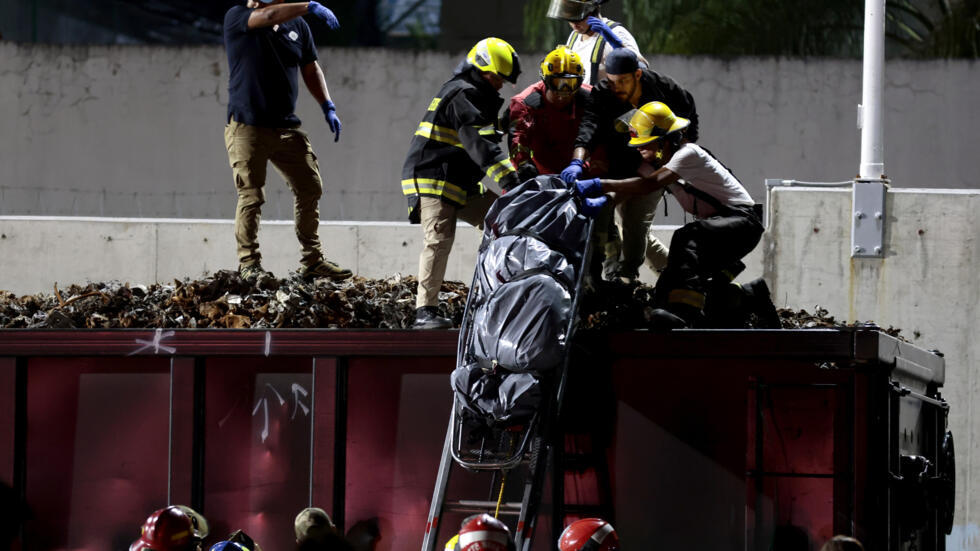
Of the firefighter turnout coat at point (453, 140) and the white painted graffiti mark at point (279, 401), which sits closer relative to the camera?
the white painted graffiti mark at point (279, 401)

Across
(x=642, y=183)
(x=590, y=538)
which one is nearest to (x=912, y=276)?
(x=642, y=183)

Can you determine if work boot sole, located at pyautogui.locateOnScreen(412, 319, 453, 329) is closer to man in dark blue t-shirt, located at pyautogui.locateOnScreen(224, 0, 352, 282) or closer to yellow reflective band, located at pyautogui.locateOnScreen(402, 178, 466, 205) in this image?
yellow reflective band, located at pyautogui.locateOnScreen(402, 178, 466, 205)

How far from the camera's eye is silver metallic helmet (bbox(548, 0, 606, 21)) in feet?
23.5

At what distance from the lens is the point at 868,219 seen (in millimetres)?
8641

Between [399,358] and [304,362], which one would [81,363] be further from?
[399,358]

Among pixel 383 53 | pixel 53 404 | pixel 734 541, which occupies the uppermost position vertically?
pixel 383 53

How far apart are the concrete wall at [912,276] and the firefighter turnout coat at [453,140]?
115 inches

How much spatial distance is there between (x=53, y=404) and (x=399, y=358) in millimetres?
1655

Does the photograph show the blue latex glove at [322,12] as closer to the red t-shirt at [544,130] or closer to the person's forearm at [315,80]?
the person's forearm at [315,80]

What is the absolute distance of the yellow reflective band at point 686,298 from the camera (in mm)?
5797

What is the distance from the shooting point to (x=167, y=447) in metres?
5.77

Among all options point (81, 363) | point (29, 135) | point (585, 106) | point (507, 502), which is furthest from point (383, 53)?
point (507, 502)

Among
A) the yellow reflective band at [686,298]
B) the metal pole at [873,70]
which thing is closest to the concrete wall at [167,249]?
the metal pole at [873,70]

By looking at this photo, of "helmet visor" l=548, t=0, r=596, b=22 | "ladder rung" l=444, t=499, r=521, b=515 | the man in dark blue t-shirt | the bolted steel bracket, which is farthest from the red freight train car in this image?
the bolted steel bracket
